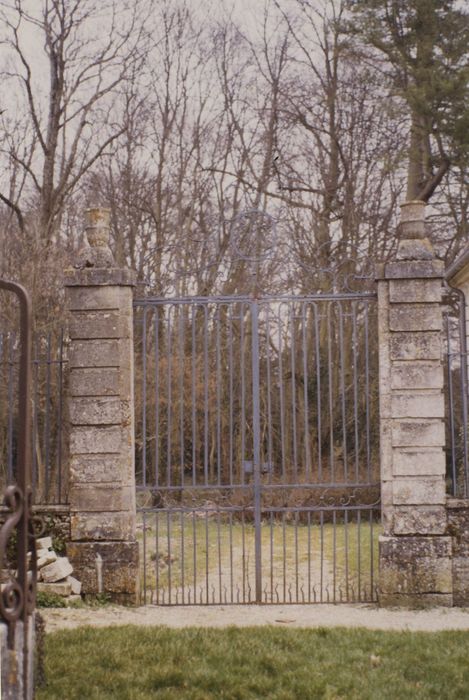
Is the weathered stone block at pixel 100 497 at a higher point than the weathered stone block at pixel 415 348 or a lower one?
lower

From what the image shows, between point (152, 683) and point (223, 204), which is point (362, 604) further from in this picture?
point (223, 204)

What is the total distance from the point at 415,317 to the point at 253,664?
135 inches

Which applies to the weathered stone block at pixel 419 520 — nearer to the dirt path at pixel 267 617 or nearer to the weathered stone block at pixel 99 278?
the dirt path at pixel 267 617

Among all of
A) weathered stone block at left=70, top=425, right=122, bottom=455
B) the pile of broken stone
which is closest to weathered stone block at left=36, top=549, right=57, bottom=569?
the pile of broken stone

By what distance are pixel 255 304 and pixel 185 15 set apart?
1439 cm

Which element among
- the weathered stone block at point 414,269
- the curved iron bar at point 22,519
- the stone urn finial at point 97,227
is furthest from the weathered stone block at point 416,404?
the curved iron bar at point 22,519

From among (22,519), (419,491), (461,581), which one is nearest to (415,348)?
(419,491)

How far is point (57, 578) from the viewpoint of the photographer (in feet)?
23.4

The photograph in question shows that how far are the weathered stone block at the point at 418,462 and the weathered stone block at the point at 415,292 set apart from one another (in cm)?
133

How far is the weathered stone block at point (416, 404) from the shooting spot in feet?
24.1

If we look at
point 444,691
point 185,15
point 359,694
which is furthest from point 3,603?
point 185,15

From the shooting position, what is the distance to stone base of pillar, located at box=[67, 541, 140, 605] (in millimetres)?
7324

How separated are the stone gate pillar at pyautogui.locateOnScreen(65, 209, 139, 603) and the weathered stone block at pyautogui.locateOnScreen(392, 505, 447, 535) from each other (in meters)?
2.32

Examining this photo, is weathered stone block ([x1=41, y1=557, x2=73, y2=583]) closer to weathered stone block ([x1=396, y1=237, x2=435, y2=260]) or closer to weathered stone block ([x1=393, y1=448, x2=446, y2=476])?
weathered stone block ([x1=393, y1=448, x2=446, y2=476])
